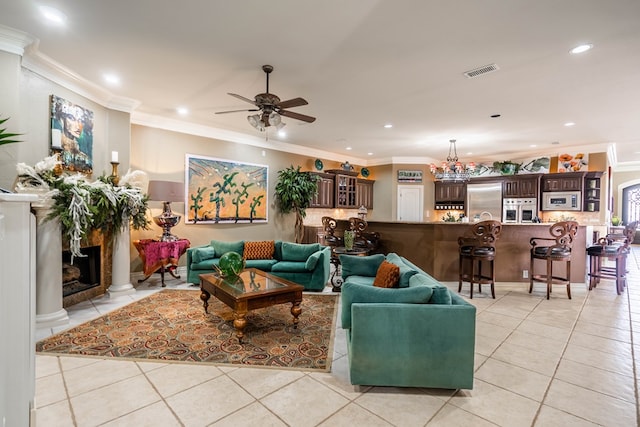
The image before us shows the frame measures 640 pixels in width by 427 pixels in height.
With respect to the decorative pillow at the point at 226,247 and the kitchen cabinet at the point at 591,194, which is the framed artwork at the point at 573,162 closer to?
the kitchen cabinet at the point at 591,194

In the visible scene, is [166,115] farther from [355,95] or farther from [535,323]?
[535,323]

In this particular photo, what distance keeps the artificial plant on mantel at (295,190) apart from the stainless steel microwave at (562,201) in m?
5.92

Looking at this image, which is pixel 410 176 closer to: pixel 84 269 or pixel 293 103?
pixel 293 103

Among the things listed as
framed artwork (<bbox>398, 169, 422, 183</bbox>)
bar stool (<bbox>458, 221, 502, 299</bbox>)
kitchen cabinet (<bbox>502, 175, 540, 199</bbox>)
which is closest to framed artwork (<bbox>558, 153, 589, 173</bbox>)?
kitchen cabinet (<bbox>502, 175, 540, 199</bbox>)

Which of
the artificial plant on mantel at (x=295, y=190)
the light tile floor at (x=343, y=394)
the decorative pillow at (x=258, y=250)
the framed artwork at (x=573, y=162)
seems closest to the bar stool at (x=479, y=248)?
the light tile floor at (x=343, y=394)

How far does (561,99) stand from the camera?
4.30 metres

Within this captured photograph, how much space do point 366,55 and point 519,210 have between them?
7.05m

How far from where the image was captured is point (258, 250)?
5.01 metres

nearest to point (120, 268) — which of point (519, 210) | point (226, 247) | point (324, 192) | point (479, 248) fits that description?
point (226, 247)

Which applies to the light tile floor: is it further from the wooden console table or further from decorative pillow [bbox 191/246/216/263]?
decorative pillow [bbox 191/246/216/263]

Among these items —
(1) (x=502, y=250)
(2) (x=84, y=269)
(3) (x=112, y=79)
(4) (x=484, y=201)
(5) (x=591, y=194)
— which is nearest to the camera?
(3) (x=112, y=79)

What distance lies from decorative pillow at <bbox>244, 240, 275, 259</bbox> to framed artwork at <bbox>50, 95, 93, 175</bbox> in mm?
2517

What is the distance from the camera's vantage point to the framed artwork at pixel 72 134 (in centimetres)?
359

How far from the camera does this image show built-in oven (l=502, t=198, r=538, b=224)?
7.74m
